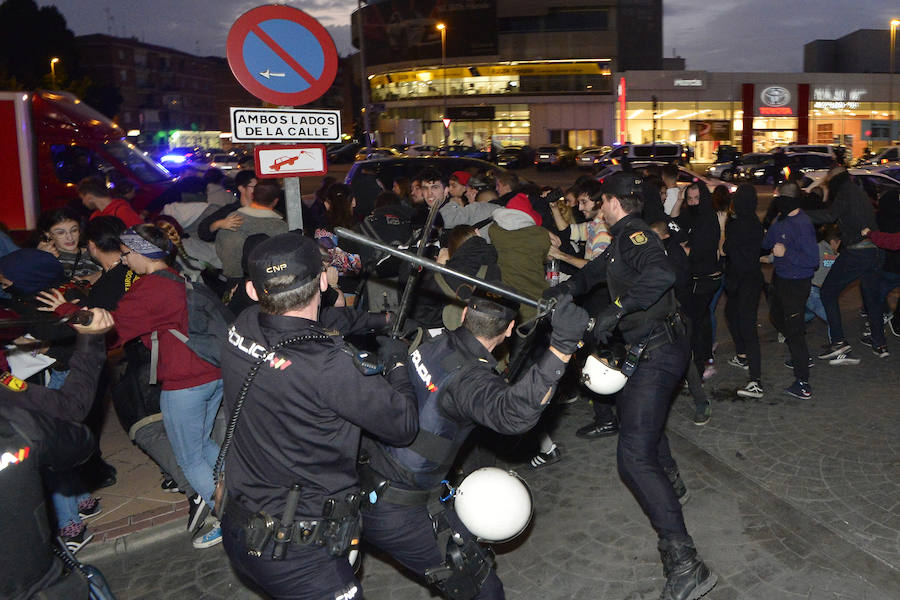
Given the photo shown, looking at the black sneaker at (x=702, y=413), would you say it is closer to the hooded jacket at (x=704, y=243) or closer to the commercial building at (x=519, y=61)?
the hooded jacket at (x=704, y=243)

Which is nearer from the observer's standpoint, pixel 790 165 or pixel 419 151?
pixel 790 165

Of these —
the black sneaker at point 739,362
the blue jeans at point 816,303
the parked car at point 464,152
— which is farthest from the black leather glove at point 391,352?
the parked car at point 464,152

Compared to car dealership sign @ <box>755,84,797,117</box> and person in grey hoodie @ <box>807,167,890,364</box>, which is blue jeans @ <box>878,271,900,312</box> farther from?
car dealership sign @ <box>755,84,797,117</box>

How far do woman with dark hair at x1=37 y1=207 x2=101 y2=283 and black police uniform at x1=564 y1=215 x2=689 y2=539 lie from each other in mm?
4457

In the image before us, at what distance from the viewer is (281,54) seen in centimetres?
477

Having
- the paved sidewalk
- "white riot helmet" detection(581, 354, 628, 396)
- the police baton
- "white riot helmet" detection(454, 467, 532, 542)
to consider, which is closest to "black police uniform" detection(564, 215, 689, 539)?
"white riot helmet" detection(581, 354, 628, 396)

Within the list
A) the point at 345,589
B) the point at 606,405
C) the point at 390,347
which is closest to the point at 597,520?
the point at 606,405

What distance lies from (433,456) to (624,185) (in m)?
2.40

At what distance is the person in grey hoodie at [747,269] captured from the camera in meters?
6.46

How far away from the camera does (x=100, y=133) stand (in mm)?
12312

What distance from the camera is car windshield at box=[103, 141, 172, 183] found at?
40.5 ft

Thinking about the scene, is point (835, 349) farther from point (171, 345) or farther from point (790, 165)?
point (790, 165)

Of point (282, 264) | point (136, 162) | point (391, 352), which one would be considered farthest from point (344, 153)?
point (282, 264)

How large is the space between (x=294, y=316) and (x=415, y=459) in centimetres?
81
